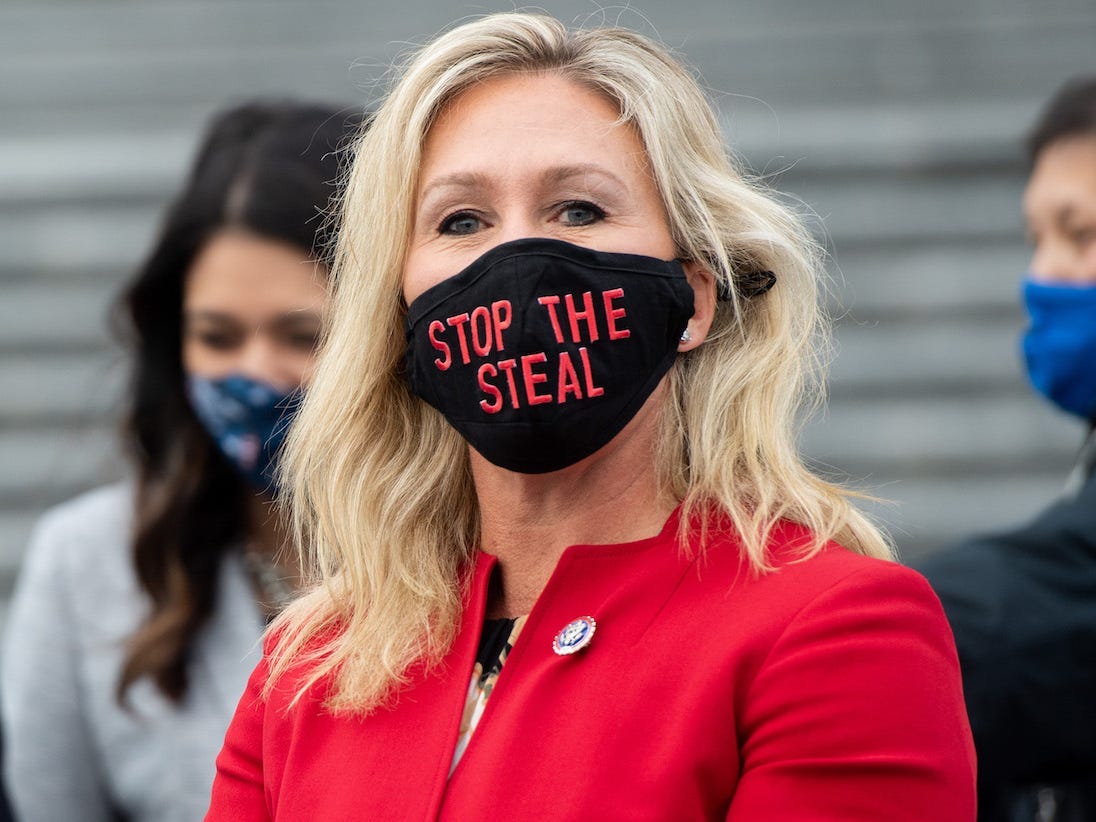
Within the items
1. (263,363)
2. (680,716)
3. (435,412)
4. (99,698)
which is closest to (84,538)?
(99,698)

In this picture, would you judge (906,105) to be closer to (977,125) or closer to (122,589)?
(977,125)

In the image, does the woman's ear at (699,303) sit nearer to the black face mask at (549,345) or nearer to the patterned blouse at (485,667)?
the black face mask at (549,345)

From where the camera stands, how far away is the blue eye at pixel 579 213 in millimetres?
1939

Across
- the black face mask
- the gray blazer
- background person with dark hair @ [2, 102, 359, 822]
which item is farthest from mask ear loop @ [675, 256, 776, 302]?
the gray blazer

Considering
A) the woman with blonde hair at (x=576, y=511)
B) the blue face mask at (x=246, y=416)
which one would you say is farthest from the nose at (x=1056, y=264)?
the blue face mask at (x=246, y=416)

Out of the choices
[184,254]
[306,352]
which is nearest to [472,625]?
[306,352]

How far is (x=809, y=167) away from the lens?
707 centimetres

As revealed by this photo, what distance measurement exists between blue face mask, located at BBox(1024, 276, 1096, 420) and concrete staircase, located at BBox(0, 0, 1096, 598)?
2954 mm

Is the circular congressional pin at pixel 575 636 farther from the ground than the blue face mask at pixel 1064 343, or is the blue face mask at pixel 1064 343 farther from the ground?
the circular congressional pin at pixel 575 636

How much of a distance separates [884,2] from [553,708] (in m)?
6.09

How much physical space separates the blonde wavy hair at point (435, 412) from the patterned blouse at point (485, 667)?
0.17ft

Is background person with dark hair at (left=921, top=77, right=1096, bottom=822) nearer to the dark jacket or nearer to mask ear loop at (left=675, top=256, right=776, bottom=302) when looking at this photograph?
the dark jacket

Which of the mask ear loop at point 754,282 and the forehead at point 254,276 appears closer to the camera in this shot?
the mask ear loop at point 754,282

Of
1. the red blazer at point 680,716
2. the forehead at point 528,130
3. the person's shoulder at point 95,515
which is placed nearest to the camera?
the red blazer at point 680,716
